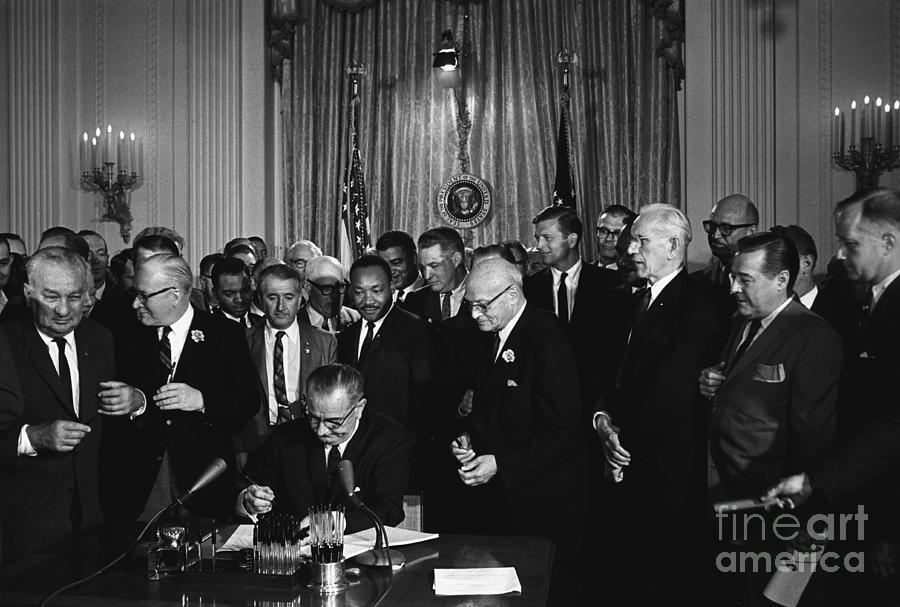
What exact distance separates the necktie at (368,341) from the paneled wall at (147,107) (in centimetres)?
458

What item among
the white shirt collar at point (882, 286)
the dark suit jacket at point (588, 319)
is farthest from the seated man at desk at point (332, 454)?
the white shirt collar at point (882, 286)

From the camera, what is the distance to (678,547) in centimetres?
405

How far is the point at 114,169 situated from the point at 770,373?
7.30 meters

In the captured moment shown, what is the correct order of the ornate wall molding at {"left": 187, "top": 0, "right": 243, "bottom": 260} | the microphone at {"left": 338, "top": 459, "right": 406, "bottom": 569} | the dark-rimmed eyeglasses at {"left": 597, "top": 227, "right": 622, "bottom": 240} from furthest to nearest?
the ornate wall molding at {"left": 187, "top": 0, "right": 243, "bottom": 260}, the dark-rimmed eyeglasses at {"left": 597, "top": 227, "right": 622, "bottom": 240}, the microphone at {"left": 338, "top": 459, "right": 406, "bottom": 569}

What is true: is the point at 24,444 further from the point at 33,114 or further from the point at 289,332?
the point at 33,114

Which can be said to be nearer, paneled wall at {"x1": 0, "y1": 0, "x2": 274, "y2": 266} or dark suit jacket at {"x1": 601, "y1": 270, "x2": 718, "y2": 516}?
dark suit jacket at {"x1": 601, "y1": 270, "x2": 718, "y2": 516}

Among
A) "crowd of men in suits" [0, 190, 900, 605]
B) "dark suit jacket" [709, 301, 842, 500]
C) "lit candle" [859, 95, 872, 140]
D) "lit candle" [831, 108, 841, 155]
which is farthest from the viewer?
"lit candle" [831, 108, 841, 155]

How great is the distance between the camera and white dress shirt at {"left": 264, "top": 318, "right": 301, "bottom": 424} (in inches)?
183

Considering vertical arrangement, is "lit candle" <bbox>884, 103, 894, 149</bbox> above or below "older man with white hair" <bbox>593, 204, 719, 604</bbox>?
above

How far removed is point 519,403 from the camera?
3.90 meters

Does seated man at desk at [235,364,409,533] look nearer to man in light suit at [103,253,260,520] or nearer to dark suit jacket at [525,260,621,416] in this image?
man in light suit at [103,253,260,520]

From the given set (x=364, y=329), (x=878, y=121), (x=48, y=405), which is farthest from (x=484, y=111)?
(x=48, y=405)

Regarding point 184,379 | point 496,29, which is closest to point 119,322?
point 184,379

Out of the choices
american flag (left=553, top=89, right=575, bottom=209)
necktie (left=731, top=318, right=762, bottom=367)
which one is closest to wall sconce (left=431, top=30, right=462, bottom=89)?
american flag (left=553, top=89, right=575, bottom=209)
